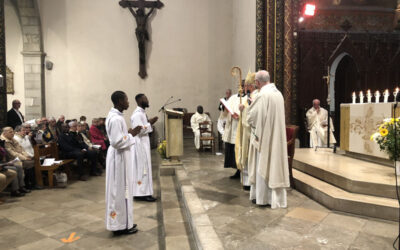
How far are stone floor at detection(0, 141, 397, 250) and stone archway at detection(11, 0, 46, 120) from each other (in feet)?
20.2

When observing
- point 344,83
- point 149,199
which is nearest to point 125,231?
point 149,199

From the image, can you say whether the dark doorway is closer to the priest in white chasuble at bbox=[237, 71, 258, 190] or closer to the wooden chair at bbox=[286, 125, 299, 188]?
the wooden chair at bbox=[286, 125, 299, 188]

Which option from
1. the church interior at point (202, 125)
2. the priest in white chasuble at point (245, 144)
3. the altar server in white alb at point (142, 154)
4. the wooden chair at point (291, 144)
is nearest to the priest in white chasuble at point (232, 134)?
the church interior at point (202, 125)

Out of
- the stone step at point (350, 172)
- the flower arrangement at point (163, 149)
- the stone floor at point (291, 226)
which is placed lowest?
the stone floor at point (291, 226)

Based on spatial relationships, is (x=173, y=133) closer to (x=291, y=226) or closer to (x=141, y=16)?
(x=291, y=226)

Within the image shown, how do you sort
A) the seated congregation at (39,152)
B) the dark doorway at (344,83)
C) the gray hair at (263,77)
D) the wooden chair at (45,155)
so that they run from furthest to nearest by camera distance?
the dark doorway at (344,83) → the wooden chair at (45,155) → the seated congregation at (39,152) → the gray hair at (263,77)

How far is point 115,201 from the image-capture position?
10.7 ft

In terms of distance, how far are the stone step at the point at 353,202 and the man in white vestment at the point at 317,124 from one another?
3602 mm

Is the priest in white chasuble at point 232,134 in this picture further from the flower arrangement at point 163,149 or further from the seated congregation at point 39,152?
the seated congregation at point 39,152

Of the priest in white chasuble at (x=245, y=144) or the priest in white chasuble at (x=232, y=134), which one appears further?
the priest in white chasuble at (x=232, y=134)

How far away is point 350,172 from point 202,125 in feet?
18.8

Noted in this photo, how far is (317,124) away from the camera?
7.30 metres

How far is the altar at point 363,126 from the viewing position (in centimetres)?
452

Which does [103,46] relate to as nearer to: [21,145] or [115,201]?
[21,145]
